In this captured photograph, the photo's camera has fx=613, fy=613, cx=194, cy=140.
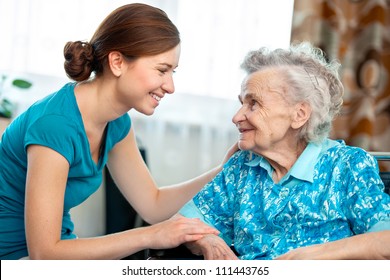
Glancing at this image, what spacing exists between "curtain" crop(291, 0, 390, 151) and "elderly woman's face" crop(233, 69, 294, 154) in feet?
6.39

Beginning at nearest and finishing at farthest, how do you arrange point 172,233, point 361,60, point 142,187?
point 172,233
point 142,187
point 361,60

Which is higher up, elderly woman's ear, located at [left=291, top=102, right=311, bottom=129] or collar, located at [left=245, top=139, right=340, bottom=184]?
elderly woman's ear, located at [left=291, top=102, right=311, bottom=129]

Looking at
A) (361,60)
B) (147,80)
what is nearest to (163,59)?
(147,80)

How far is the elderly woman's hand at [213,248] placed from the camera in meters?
1.64

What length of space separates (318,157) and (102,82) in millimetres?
666

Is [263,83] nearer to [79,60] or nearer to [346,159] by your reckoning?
[346,159]

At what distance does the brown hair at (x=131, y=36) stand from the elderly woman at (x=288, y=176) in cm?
28

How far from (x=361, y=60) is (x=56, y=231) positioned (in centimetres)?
261

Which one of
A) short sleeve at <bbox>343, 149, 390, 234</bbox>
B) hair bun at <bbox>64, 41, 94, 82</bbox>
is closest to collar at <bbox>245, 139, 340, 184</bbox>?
Result: short sleeve at <bbox>343, 149, 390, 234</bbox>

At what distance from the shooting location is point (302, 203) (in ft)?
5.46

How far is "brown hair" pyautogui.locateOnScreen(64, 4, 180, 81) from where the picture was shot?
1715 millimetres

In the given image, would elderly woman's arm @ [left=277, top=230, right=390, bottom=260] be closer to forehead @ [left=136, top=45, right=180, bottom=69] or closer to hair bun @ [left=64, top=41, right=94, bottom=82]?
forehead @ [left=136, top=45, right=180, bottom=69]

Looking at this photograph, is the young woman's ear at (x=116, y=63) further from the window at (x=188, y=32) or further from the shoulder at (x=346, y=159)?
the window at (x=188, y=32)

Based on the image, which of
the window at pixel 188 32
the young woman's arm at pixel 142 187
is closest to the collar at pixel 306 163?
the young woman's arm at pixel 142 187
